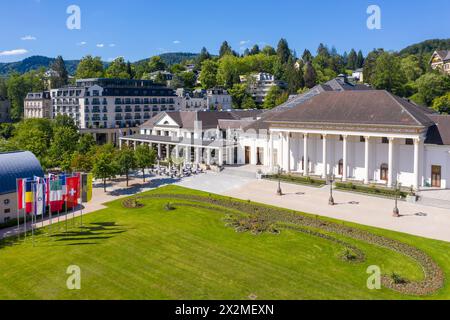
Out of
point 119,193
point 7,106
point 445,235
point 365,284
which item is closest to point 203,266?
point 365,284

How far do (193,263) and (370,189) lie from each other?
1180 inches

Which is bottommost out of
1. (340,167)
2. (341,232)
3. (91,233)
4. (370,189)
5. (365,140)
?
(91,233)

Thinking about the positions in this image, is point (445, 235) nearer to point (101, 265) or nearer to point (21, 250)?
point (101, 265)

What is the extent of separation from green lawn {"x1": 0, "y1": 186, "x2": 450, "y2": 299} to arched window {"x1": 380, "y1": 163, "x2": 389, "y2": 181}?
20569 millimetres

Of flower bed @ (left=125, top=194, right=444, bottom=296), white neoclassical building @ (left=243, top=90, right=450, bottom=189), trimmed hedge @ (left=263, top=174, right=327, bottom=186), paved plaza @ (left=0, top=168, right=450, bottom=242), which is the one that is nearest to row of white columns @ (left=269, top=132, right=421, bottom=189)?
white neoclassical building @ (left=243, top=90, right=450, bottom=189)

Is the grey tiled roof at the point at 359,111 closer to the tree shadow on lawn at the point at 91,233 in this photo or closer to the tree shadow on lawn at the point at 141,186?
the tree shadow on lawn at the point at 141,186

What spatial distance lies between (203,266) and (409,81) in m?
128

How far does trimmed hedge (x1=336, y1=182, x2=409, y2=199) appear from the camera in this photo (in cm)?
4931

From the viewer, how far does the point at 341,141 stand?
5928 cm

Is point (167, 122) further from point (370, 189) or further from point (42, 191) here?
point (42, 191)

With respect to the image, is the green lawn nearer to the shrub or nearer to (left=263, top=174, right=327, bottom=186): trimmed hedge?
the shrub

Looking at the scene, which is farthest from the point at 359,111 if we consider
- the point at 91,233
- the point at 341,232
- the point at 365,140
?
the point at 91,233

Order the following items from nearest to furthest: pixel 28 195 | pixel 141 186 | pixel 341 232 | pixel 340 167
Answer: pixel 28 195, pixel 341 232, pixel 141 186, pixel 340 167
